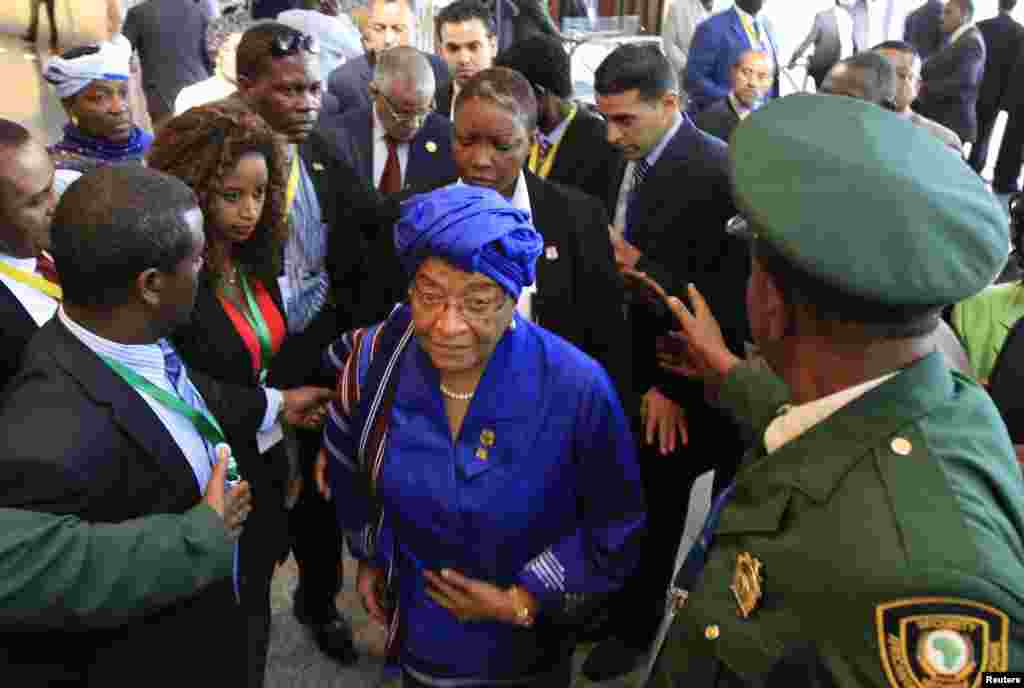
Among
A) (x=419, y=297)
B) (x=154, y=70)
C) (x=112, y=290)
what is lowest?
(x=154, y=70)

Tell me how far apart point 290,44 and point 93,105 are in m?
0.95

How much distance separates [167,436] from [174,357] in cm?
26

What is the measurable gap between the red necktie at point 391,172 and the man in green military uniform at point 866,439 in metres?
2.89

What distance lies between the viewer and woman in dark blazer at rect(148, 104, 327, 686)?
85.3 inches

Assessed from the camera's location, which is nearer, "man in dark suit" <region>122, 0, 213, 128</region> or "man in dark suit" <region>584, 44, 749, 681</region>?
"man in dark suit" <region>584, 44, 749, 681</region>

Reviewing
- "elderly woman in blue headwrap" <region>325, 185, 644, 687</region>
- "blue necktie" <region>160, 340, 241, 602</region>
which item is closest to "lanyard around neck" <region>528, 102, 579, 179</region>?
"elderly woman in blue headwrap" <region>325, 185, 644, 687</region>

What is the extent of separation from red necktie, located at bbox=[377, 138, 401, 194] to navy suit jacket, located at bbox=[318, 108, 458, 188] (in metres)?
0.03

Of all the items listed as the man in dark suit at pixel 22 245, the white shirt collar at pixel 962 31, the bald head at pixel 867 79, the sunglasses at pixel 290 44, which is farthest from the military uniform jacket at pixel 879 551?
the white shirt collar at pixel 962 31

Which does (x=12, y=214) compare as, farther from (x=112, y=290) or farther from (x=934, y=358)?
(x=934, y=358)

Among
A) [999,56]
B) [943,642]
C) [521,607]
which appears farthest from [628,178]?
[999,56]

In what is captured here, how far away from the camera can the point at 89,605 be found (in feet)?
4.60

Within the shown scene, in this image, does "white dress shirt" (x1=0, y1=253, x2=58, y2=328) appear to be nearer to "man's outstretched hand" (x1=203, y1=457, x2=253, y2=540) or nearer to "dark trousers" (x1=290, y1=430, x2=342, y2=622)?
"man's outstretched hand" (x1=203, y1=457, x2=253, y2=540)

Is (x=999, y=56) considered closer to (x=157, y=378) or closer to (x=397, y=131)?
(x=397, y=131)

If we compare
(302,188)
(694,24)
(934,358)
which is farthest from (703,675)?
(694,24)
